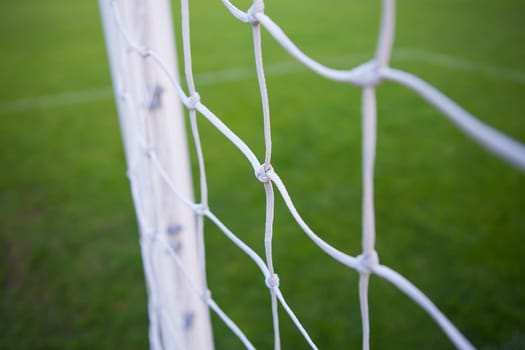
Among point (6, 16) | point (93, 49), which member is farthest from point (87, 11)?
point (93, 49)

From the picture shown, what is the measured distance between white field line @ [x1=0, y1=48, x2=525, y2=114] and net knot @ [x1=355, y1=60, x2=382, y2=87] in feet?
10.1

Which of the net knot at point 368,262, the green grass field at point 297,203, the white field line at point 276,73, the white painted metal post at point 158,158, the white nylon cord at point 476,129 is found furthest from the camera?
the white field line at point 276,73

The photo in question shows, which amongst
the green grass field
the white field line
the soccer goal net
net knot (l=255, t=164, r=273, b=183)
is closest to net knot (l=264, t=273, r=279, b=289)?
the soccer goal net

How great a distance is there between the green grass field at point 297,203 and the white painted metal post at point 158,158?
45cm

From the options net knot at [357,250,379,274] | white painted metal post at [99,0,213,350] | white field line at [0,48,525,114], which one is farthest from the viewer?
white field line at [0,48,525,114]

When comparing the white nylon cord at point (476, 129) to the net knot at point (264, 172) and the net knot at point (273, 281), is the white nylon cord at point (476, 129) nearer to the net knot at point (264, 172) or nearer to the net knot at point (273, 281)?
the net knot at point (264, 172)

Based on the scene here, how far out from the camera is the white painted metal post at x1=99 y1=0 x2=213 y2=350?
76 centimetres

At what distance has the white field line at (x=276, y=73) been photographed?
3.05 m

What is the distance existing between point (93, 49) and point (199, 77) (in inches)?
54.7

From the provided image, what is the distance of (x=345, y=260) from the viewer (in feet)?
1.46

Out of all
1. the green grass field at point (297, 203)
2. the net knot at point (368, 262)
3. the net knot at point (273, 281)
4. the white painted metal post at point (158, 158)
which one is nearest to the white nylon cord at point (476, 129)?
the net knot at point (368, 262)

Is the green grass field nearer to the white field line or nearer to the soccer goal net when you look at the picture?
the white field line

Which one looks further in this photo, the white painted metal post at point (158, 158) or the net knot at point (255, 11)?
the white painted metal post at point (158, 158)

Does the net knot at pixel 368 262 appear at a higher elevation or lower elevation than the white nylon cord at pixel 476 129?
lower
